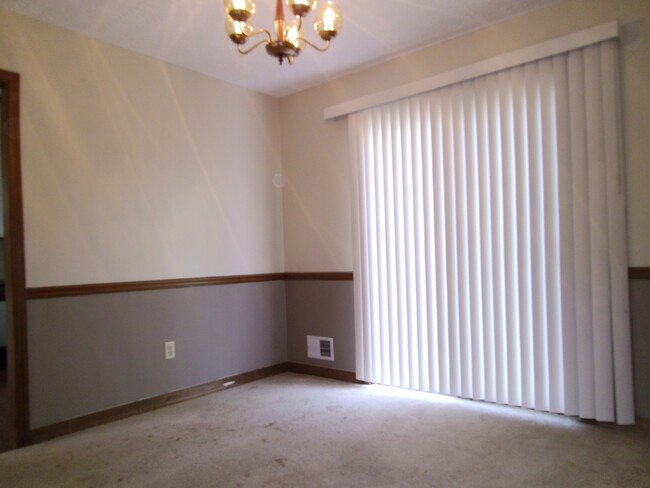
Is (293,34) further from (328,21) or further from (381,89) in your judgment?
(381,89)

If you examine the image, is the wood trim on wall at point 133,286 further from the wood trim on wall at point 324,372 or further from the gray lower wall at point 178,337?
the wood trim on wall at point 324,372

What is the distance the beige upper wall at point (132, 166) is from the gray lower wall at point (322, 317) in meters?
0.34

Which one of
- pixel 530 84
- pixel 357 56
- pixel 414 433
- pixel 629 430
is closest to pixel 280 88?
pixel 357 56

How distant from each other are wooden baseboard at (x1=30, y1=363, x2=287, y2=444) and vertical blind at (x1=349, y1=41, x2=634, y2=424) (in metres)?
0.91

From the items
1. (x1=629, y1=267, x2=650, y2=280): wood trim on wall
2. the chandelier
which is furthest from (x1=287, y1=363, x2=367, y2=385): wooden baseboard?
the chandelier

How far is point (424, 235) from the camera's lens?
3.04 m

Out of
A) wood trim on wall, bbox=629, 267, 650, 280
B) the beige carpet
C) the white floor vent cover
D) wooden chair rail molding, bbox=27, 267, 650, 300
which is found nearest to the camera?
the beige carpet

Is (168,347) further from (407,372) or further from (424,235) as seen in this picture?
(424,235)

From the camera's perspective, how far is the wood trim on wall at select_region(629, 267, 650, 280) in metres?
2.34

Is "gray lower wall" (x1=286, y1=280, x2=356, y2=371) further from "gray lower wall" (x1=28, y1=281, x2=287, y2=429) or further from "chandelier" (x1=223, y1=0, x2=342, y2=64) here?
"chandelier" (x1=223, y1=0, x2=342, y2=64)

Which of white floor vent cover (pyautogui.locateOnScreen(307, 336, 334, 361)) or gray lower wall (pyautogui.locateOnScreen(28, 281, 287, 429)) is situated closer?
gray lower wall (pyautogui.locateOnScreen(28, 281, 287, 429))

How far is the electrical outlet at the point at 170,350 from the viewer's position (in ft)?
10.1

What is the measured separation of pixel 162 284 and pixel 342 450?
1593 mm

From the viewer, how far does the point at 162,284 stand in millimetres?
3059
